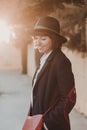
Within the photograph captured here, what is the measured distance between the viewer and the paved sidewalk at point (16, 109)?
9.31 m

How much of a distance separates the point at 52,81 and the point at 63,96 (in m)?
0.16

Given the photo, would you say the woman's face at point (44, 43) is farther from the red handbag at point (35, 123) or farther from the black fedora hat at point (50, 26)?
the red handbag at point (35, 123)

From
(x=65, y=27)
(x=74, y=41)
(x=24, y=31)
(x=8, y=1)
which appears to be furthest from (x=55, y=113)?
(x=24, y=31)

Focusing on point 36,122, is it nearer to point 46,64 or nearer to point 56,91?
point 56,91

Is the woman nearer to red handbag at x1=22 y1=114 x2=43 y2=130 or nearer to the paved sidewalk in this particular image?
red handbag at x1=22 y1=114 x2=43 y2=130

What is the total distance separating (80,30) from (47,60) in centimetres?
763

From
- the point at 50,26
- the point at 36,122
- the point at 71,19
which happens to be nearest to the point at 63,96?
the point at 36,122

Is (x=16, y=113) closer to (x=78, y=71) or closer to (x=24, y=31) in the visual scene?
(x=78, y=71)

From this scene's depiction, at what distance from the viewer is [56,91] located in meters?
3.54

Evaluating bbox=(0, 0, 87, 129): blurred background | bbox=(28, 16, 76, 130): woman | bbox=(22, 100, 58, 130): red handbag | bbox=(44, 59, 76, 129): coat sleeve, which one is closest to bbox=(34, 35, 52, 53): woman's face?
bbox=(28, 16, 76, 130): woman

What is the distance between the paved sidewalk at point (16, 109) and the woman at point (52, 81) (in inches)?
208

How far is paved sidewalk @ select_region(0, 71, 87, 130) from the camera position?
9.31 m

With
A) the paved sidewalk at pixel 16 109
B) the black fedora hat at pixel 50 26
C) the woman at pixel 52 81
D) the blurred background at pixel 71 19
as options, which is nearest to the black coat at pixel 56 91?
the woman at pixel 52 81

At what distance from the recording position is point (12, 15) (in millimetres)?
11773
